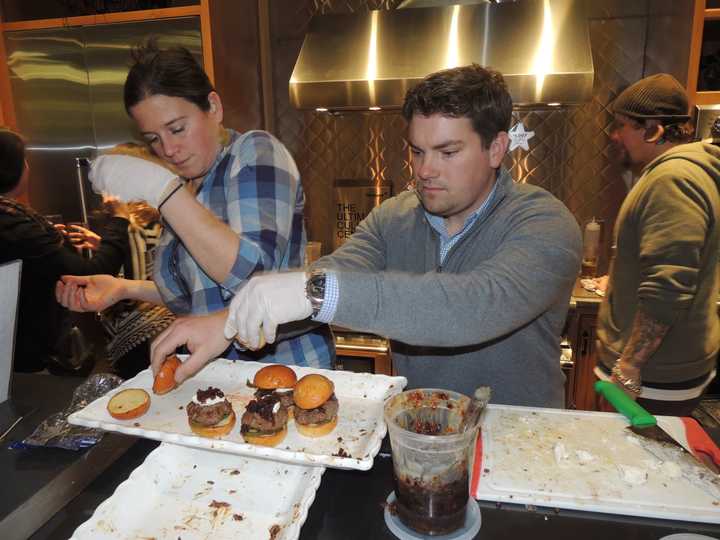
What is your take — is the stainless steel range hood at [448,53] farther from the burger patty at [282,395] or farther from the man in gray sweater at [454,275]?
the burger patty at [282,395]

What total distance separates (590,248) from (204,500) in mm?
2929

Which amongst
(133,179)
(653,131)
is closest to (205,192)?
(133,179)

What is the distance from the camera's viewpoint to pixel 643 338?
203 cm

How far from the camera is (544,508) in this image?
0.97m

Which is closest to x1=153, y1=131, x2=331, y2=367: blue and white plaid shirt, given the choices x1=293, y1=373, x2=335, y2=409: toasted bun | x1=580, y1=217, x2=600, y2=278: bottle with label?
x1=293, y1=373, x2=335, y2=409: toasted bun

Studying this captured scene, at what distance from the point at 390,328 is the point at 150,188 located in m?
0.79

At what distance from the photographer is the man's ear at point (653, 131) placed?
2239 mm

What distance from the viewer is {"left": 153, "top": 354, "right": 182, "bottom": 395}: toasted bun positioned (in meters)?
1.32

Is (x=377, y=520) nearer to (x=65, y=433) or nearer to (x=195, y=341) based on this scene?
(x=195, y=341)

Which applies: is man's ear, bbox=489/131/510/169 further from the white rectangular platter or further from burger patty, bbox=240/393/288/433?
burger patty, bbox=240/393/288/433

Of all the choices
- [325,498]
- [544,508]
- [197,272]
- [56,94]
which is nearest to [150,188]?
[197,272]

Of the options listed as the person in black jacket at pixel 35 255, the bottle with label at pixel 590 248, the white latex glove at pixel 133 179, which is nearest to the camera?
the white latex glove at pixel 133 179

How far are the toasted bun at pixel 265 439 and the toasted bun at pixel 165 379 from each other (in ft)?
1.04

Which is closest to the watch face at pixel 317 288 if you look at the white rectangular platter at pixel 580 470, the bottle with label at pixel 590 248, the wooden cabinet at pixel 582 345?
the white rectangular platter at pixel 580 470
